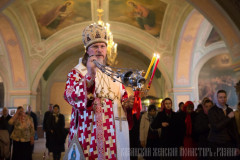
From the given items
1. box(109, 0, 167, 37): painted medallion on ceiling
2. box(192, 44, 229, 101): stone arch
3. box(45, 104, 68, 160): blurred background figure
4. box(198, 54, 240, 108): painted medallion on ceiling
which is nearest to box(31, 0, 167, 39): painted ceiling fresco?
box(109, 0, 167, 37): painted medallion on ceiling

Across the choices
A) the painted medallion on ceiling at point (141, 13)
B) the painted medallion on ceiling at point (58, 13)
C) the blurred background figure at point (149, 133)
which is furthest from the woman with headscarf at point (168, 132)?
the painted medallion on ceiling at point (58, 13)

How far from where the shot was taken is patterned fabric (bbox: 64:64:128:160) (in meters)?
2.10

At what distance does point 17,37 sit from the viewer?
1356 cm

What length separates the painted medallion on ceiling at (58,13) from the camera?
44.4ft

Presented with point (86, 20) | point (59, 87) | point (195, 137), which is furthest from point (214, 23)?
point (59, 87)

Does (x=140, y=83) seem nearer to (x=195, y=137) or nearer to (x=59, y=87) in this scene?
(x=195, y=137)

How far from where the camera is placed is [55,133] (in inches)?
311

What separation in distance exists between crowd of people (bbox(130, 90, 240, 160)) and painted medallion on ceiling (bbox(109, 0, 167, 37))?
8700mm

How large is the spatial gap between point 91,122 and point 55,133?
6.02 meters

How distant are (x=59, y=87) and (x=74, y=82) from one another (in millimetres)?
19692

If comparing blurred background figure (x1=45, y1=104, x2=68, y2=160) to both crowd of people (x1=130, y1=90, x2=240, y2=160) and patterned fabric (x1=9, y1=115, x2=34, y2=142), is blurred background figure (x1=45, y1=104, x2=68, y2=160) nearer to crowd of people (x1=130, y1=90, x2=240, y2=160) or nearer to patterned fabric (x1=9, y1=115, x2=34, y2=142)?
patterned fabric (x1=9, y1=115, x2=34, y2=142)

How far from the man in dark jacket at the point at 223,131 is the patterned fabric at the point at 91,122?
2454 millimetres

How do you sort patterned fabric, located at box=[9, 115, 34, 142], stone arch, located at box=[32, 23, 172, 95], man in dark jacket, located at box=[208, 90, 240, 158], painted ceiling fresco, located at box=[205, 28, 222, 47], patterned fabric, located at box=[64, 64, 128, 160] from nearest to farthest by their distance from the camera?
patterned fabric, located at box=[64, 64, 128, 160] → man in dark jacket, located at box=[208, 90, 240, 158] → patterned fabric, located at box=[9, 115, 34, 142] → stone arch, located at box=[32, 23, 172, 95] → painted ceiling fresco, located at box=[205, 28, 222, 47]

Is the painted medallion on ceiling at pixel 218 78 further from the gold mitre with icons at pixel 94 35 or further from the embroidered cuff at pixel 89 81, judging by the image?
the embroidered cuff at pixel 89 81
